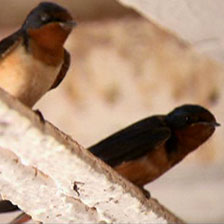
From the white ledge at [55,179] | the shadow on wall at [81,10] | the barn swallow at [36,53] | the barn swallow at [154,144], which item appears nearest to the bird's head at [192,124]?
the barn swallow at [154,144]

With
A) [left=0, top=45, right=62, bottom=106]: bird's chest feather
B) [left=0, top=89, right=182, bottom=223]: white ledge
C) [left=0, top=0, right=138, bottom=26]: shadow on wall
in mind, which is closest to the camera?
[left=0, top=89, right=182, bottom=223]: white ledge

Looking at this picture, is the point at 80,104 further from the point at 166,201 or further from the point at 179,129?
the point at 179,129

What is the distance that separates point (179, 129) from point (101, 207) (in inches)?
26.4

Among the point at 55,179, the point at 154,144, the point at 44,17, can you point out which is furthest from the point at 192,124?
the point at 55,179

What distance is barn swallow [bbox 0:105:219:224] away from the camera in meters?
2.58

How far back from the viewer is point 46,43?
1.99 metres

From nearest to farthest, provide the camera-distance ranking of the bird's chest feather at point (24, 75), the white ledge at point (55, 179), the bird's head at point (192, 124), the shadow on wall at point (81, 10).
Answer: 1. the white ledge at point (55, 179)
2. the bird's chest feather at point (24, 75)
3. the bird's head at point (192, 124)
4. the shadow on wall at point (81, 10)

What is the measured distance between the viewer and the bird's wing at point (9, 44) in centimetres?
195

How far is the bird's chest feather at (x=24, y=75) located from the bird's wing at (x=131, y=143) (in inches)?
23.2

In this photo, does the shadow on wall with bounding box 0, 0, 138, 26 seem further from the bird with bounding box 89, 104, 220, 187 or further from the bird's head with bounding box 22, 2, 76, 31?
the bird's head with bounding box 22, 2, 76, 31

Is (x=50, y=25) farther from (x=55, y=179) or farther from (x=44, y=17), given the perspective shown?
(x=55, y=179)

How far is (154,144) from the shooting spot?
261 centimetres

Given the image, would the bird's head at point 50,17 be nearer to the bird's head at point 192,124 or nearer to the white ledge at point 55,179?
the white ledge at point 55,179

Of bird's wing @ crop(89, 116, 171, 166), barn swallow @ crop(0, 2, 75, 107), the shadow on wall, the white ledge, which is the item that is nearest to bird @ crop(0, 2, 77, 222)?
barn swallow @ crop(0, 2, 75, 107)
